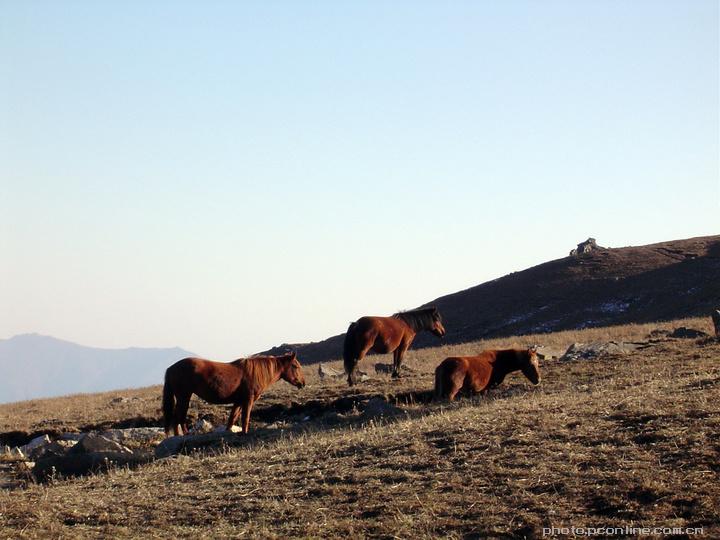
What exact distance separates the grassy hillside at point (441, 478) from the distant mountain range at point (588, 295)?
107 ft

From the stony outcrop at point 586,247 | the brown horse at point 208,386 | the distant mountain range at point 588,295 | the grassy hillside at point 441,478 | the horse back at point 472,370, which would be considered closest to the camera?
the grassy hillside at point 441,478

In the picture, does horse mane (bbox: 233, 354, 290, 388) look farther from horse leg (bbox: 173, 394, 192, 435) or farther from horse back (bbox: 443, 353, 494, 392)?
horse back (bbox: 443, 353, 494, 392)

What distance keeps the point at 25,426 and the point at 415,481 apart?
45.0ft

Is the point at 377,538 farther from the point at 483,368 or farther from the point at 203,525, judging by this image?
the point at 483,368

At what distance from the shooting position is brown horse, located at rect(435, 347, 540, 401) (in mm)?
17703

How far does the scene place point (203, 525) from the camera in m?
9.45

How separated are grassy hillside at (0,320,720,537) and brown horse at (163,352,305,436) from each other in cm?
174

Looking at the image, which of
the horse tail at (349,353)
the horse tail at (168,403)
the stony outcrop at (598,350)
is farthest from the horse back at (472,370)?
the horse tail at (168,403)

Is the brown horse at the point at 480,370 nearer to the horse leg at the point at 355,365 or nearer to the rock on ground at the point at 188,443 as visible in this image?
the horse leg at the point at 355,365

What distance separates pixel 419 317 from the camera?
2481 centimetres

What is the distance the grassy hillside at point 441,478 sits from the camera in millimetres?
8875

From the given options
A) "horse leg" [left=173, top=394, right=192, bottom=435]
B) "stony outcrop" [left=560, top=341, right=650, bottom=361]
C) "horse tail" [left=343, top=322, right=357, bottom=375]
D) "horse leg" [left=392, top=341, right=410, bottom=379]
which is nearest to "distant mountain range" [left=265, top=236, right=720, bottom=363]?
"stony outcrop" [left=560, top=341, right=650, bottom=361]

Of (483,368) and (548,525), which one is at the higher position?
(483,368)

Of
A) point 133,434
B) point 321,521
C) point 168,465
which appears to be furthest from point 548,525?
point 133,434
